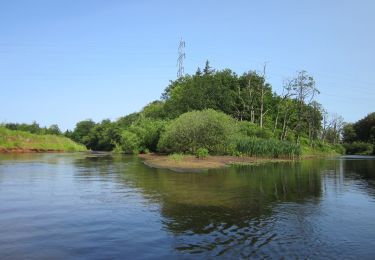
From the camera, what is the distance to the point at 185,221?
16766 mm

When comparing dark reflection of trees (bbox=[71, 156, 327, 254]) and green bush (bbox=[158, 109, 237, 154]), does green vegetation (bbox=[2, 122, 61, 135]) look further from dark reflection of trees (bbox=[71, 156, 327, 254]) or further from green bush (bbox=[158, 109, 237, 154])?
dark reflection of trees (bbox=[71, 156, 327, 254])

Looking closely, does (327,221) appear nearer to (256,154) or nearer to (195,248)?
(195,248)

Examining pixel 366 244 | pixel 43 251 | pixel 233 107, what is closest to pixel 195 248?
pixel 43 251

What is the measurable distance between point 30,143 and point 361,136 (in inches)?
4274

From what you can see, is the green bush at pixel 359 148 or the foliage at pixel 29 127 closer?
the green bush at pixel 359 148

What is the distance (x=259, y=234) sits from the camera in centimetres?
1450

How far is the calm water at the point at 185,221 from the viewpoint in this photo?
12508 millimetres

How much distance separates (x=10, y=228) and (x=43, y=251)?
3.94m

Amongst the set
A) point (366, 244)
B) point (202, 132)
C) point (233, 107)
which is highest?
point (233, 107)

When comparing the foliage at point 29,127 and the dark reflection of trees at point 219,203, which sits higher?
the foliage at point 29,127

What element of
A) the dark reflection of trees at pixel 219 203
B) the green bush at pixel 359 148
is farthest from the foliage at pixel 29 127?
the dark reflection of trees at pixel 219 203

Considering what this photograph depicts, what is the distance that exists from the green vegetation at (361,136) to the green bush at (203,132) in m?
76.0

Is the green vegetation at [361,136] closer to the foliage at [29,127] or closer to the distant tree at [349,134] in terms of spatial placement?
the distant tree at [349,134]

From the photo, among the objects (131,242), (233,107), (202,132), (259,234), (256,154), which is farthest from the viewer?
(233,107)
